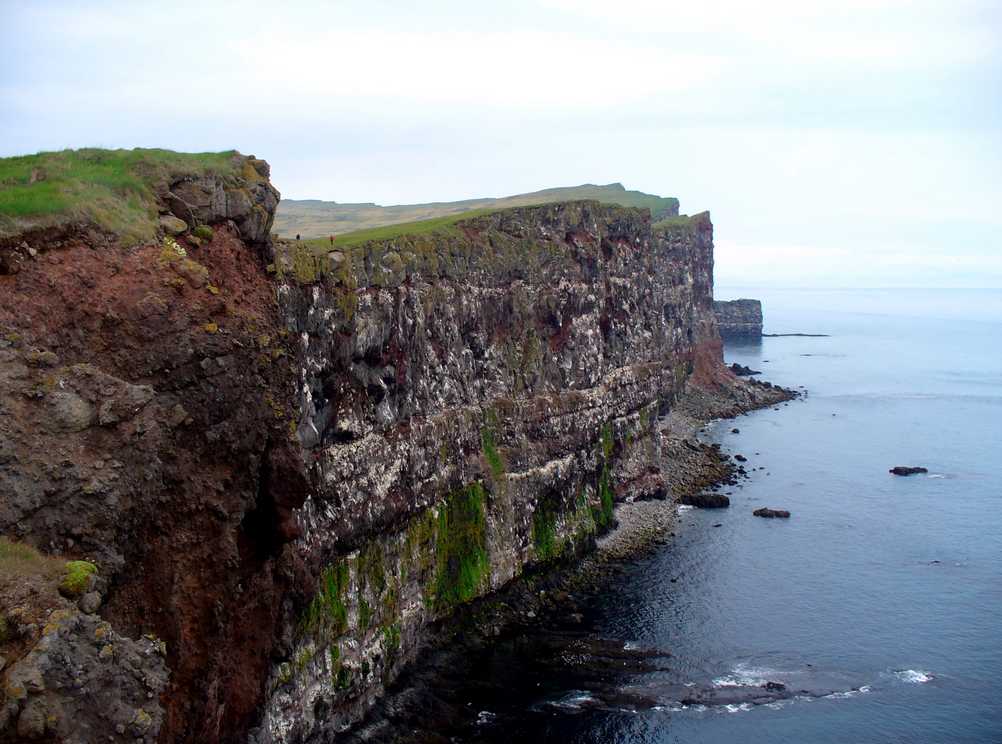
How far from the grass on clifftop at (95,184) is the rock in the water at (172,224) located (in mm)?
353

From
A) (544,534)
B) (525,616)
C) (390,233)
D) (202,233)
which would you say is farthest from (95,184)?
(544,534)

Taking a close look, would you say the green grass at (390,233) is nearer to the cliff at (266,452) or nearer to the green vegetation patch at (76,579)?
the cliff at (266,452)

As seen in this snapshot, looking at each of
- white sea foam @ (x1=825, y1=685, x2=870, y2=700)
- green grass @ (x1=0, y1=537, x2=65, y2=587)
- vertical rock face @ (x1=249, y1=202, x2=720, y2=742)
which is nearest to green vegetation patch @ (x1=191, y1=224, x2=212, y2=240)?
vertical rock face @ (x1=249, y1=202, x2=720, y2=742)

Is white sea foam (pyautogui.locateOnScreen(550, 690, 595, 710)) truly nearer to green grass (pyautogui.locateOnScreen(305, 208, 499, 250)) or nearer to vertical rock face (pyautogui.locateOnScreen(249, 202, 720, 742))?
vertical rock face (pyautogui.locateOnScreen(249, 202, 720, 742))

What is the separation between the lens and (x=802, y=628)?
57.1 meters

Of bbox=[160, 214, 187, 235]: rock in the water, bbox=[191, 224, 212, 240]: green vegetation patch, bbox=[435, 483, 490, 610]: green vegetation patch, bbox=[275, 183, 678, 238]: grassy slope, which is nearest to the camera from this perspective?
bbox=[160, 214, 187, 235]: rock in the water

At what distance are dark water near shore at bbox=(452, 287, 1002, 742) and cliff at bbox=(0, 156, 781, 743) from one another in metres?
7.89

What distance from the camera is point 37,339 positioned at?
23.4 meters

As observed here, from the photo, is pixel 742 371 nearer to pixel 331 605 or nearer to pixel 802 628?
pixel 802 628

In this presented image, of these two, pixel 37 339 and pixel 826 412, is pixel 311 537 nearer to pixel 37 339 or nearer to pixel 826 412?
pixel 37 339

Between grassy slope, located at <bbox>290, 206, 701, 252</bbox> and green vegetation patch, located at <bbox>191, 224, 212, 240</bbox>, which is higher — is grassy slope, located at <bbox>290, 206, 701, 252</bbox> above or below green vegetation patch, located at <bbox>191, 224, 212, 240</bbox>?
above

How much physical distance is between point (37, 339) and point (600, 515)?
180 feet

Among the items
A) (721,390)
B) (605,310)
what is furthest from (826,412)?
(605,310)

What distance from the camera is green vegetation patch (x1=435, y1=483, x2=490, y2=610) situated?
52875 mm
